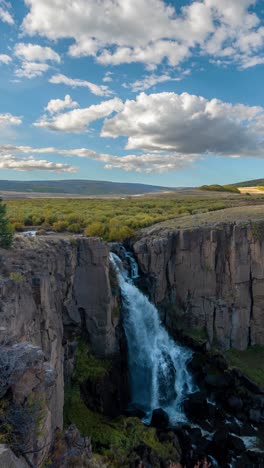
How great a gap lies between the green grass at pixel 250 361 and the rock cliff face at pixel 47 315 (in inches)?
464

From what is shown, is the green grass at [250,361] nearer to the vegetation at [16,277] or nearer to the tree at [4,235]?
the tree at [4,235]

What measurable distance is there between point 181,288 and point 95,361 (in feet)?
40.3

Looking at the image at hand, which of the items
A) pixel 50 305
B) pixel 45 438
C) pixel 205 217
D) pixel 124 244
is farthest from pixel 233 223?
pixel 45 438

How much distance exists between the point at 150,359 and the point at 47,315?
44.3 feet

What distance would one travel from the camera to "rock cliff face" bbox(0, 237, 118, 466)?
10648 millimetres

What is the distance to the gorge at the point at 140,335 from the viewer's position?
14.6 meters

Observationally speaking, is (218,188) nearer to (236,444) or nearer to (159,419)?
(159,419)

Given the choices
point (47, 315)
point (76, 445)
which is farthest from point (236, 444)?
point (47, 315)

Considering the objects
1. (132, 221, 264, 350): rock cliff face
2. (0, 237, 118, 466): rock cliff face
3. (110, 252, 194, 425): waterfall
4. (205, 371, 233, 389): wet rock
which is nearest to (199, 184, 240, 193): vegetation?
(132, 221, 264, 350): rock cliff face

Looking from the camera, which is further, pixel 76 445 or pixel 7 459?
pixel 76 445

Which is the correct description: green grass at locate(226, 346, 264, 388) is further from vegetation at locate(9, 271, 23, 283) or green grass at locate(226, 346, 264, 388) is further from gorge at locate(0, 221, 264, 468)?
vegetation at locate(9, 271, 23, 283)

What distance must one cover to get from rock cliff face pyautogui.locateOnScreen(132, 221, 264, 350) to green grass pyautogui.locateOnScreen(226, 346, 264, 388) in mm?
773

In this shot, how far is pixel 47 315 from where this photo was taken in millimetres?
19734

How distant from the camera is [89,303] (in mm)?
28609
